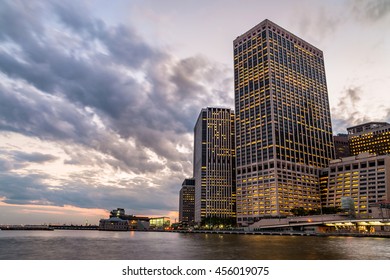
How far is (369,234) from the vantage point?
456 feet
